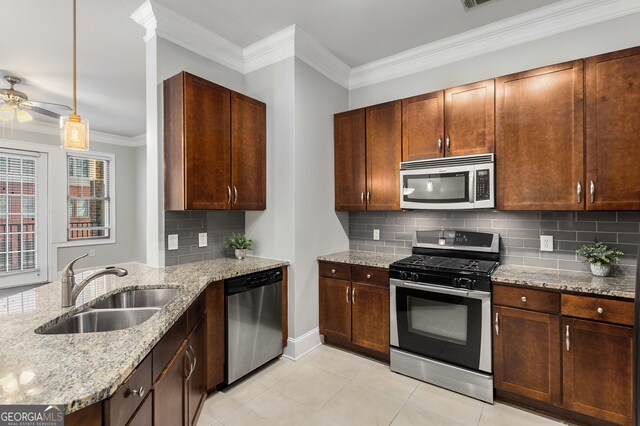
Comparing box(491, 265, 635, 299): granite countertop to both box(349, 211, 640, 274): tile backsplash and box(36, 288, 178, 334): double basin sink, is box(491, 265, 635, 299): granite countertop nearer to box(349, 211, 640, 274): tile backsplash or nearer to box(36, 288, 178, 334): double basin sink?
box(349, 211, 640, 274): tile backsplash

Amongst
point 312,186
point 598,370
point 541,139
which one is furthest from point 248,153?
point 598,370

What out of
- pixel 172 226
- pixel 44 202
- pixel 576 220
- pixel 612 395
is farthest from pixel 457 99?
pixel 44 202

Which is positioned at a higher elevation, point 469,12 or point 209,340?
point 469,12

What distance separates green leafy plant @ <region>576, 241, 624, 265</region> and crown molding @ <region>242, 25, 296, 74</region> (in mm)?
2878

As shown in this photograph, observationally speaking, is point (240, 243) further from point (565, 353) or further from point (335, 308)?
point (565, 353)

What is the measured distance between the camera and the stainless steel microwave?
8.18 ft

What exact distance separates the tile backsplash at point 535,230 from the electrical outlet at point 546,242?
31 millimetres

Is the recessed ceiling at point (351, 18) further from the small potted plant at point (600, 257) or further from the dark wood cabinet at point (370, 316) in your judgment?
the dark wood cabinet at point (370, 316)

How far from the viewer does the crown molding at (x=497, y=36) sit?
93.2 inches

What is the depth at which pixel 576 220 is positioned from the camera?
243 cm

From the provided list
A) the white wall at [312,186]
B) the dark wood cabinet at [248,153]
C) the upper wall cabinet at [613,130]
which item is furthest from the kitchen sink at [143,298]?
the upper wall cabinet at [613,130]

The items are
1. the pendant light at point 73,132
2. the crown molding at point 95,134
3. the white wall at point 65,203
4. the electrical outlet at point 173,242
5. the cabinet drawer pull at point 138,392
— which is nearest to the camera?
the cabinet drawer pull at point 138,392

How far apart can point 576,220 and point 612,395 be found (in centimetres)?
122

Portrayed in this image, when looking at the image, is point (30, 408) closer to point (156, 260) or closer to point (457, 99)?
point (156, 260)
